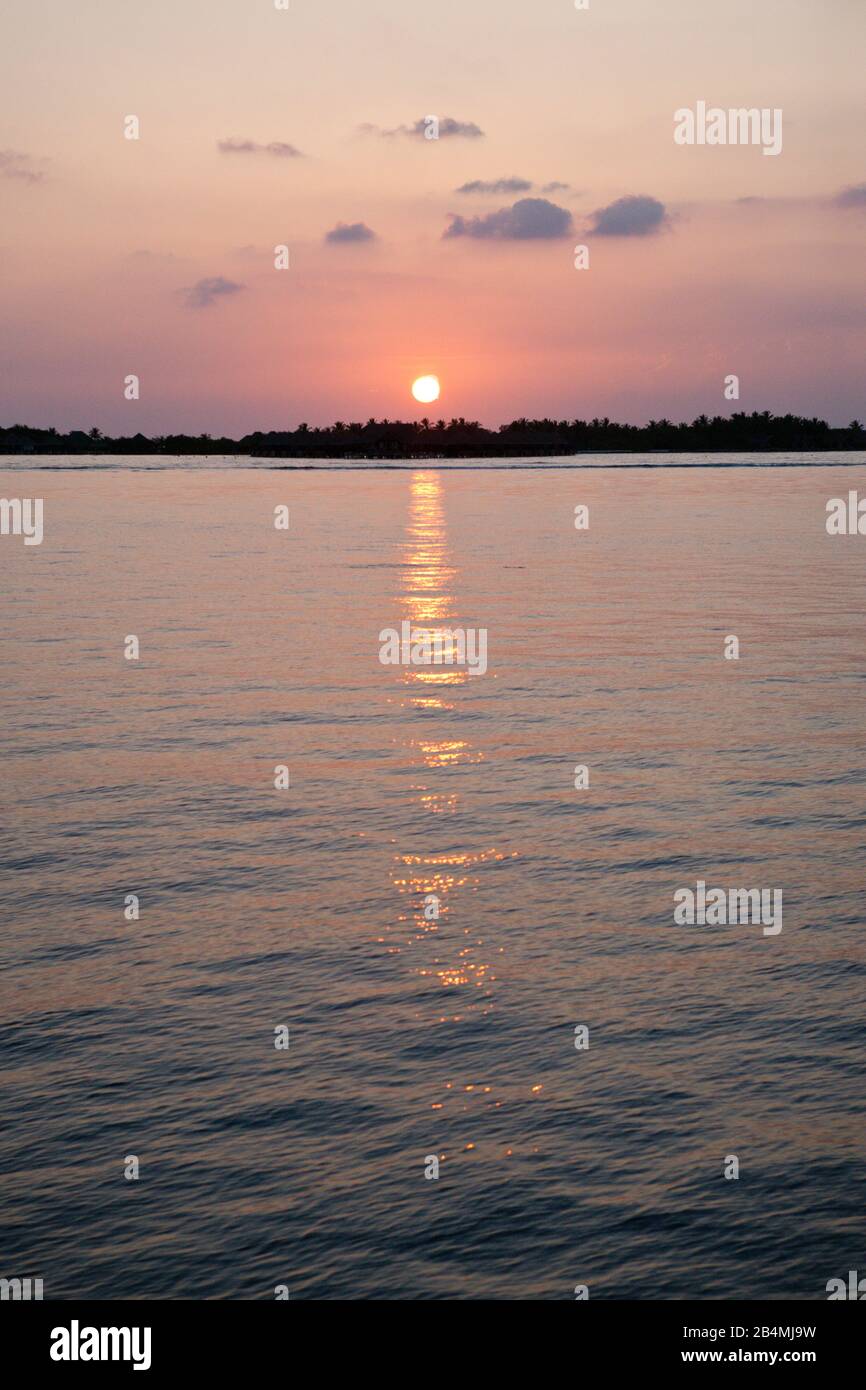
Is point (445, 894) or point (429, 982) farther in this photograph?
point (445, 894)

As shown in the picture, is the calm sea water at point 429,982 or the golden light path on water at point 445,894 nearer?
the calm sea water at point 429,982

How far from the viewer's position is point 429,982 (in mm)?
17297

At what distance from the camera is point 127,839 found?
23.8 metres

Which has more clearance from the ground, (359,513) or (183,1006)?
(359,513)

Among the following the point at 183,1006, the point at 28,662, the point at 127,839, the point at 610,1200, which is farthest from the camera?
the point at 28,662

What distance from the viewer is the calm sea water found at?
11.9m

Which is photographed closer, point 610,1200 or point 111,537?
point 610,1200

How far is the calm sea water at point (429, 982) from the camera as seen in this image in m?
11.9

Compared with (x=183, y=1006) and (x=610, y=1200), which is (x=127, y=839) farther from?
(x=610, y=1200)

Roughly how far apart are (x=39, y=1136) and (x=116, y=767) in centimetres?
1606

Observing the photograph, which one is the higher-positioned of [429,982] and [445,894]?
[445,894]

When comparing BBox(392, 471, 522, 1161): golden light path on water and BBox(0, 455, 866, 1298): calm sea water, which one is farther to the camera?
BBox(392, 471, 522, 1161): golden light path on water
